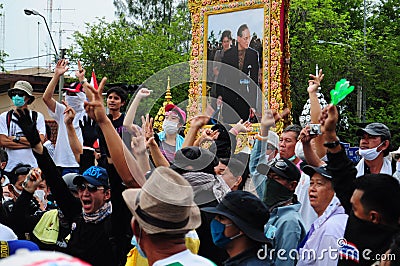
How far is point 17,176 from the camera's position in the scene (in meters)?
6.59

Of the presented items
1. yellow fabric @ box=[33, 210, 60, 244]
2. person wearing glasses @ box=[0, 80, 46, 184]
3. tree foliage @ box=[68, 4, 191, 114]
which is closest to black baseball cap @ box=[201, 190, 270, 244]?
yellow fabric @ box=[33, 210, 60, 244]

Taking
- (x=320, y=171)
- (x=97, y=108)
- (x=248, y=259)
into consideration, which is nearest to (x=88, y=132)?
(x=97, y=108)

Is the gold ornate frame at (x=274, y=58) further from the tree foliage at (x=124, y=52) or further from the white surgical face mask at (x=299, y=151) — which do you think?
the tree foliage at (x=124, y=52)

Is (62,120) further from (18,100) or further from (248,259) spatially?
(248,259)

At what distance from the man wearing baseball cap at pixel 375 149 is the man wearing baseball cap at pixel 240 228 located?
8.06 ft

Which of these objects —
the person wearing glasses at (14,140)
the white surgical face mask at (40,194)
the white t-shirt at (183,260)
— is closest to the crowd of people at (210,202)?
the white t-shirt at (183,260)

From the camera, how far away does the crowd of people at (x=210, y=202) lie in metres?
3.01

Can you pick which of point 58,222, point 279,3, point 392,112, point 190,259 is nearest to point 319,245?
point 190,259

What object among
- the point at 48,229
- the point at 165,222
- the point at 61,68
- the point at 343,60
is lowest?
the point at 48,229

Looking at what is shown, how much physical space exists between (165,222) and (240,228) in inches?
42.0

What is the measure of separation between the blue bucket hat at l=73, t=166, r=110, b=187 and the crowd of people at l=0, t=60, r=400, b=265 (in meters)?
0.01

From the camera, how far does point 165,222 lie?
111 inches

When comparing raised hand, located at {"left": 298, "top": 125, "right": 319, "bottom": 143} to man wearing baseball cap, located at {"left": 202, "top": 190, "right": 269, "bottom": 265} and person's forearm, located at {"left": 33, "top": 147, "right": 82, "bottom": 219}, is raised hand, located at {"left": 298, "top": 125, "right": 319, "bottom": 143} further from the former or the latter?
person's forearm, located at {"left": 33, "top": 147, "right": 82, "bottom": 219}

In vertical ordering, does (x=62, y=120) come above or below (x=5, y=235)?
above
